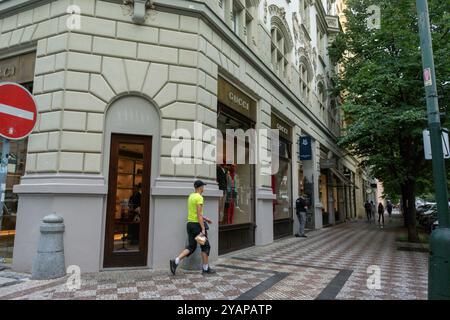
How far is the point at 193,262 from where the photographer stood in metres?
7.62

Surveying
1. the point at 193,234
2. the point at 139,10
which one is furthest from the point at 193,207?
the point at 139,10

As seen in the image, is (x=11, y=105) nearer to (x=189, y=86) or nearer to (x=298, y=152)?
(x=189, y=86)

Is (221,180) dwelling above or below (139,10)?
below

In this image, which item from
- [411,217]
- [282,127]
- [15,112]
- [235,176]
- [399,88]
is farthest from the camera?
[282,127]

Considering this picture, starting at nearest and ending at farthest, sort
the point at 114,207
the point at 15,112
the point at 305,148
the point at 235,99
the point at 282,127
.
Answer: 1. the point at 15,112
2. the point at 114,207
3. the point at 235,99
4. the point at 282,127
5. the point at 305,148

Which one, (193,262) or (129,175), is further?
(129,175)

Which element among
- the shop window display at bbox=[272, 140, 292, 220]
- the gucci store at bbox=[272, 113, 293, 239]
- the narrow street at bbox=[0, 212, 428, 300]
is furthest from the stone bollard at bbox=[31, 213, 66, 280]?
the shop window display at bbox=[272, 140, 292, 220]

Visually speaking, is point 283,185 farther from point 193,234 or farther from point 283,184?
point 193,234

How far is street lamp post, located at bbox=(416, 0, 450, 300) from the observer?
16.0 feet

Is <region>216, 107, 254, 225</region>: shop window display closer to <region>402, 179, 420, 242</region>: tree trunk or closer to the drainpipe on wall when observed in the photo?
the drainpipe on wall

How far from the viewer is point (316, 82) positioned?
73.4 ft

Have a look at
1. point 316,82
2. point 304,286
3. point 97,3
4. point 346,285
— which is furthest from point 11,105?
point 316,82

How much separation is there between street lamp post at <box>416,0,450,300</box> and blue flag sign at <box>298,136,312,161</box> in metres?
11.2

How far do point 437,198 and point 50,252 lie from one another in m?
7.07
